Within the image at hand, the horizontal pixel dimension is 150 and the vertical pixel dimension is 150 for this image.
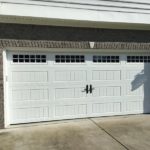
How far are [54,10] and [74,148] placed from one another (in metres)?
4.24

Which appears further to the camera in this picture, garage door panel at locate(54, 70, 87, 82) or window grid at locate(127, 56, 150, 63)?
window grid at locate(127, 56, 150, 63)

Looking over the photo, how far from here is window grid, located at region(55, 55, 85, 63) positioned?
798 centimetres

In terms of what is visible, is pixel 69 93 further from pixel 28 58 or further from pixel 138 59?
pixel 138 59

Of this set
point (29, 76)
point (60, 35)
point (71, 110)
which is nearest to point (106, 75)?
point (71, 110)

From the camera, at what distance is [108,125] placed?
A: 7.28 metres

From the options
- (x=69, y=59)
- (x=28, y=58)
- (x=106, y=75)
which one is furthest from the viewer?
(x=106, y=75)

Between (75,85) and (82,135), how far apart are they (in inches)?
87.9

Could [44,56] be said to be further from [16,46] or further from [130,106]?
[130,106]

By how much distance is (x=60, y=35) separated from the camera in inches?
303

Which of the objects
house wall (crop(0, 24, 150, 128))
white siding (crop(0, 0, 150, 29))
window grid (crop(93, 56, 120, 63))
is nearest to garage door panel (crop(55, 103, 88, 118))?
window grid (crop(93, 56, 120, 63))

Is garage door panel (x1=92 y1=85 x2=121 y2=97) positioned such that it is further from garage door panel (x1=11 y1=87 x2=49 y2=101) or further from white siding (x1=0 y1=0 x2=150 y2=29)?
white siding (x1=0 y1=0 x2=150 y2=29)

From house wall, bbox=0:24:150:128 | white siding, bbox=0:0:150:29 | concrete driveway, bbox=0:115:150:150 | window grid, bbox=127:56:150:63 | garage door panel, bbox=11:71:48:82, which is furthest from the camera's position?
window grid, bbox=127:56:150:63

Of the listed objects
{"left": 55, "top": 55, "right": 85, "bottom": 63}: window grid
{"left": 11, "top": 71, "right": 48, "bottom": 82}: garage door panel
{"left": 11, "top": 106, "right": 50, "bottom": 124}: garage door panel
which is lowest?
{"left": 11, "top": 106, "right": 50, "bottom": 124}: garage door panel

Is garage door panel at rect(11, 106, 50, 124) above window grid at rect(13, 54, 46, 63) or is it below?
below
